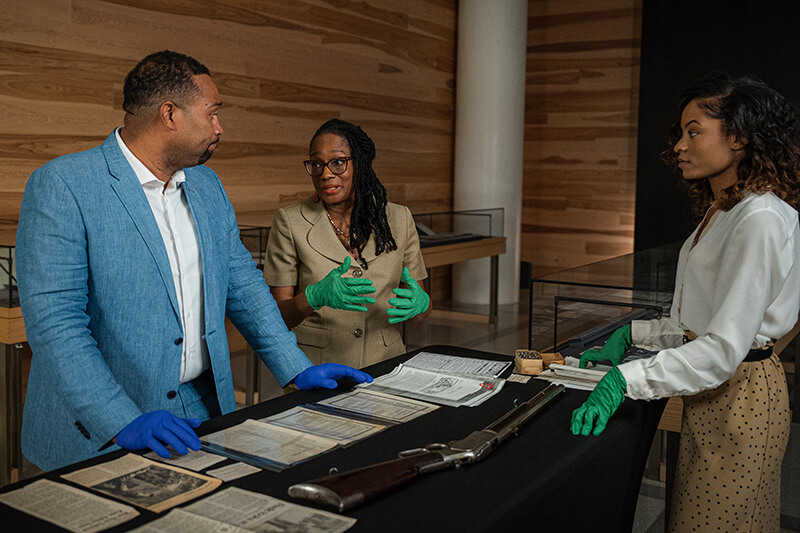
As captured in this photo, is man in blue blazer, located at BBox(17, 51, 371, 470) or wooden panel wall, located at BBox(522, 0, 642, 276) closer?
man in blue blazer, located at BBox(17, 51, 371, 470)

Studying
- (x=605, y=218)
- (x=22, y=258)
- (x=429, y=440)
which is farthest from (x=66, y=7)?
(x=605, y=218)

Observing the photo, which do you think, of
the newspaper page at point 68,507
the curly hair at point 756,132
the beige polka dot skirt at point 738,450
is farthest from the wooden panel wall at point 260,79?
the beige polka dot skirt at point 738,450

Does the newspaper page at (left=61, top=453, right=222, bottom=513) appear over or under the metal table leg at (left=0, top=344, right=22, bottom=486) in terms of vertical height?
over

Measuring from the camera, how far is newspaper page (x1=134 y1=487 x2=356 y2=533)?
1185 mm

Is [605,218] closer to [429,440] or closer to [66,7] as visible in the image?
[66,7]

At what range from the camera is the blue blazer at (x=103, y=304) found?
1.62 metres

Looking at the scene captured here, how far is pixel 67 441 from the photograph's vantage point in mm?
1798

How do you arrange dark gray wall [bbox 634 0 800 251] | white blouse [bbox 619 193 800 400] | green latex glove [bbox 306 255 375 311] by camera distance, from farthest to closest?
dark gray wall [bbox 634 0 800 251]
green latex glove [bbox 306 255 375 311]
white blouse [bbox 619 193 800 400]

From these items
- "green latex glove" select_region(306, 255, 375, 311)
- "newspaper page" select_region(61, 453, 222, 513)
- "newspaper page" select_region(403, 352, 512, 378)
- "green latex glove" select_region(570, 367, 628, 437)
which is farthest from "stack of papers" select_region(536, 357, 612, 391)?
"newspaper page" select_region(61, 453, 222, 513)

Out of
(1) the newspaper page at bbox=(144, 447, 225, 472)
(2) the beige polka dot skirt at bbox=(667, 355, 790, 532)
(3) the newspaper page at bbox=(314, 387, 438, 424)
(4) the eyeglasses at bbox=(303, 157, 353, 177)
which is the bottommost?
(2) the beige polka dot skirt at bbox=(667, 355, 790, 532)

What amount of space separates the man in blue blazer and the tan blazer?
0.54 meters

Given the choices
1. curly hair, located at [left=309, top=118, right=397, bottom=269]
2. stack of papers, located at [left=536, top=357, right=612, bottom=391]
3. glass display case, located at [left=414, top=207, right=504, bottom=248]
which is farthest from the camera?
glass display case, located at [left=414, top=207, right=504, bottom=248]

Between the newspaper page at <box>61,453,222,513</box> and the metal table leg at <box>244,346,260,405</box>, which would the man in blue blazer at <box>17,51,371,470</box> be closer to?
the newspaper page at <box>61,453,222,513</box>

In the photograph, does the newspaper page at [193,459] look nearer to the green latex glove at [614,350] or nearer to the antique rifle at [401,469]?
the antique rifle at [401,469]
